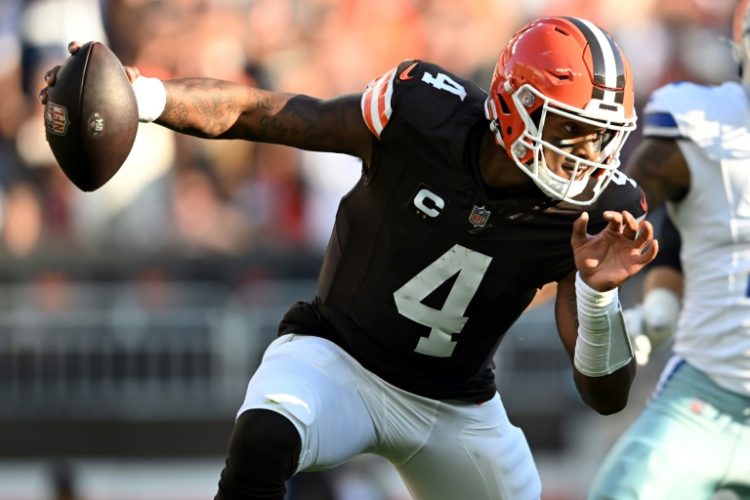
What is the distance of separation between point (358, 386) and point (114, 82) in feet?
3.55

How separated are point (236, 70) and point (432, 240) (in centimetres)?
565

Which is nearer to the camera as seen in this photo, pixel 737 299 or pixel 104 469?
pixel 737 299

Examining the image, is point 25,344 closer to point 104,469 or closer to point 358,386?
point 104,469

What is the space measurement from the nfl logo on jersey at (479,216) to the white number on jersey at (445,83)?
1.20 ft

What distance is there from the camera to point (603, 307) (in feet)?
12.3

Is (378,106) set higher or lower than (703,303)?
higher

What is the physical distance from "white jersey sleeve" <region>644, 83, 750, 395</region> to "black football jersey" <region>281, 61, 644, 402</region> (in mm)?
454

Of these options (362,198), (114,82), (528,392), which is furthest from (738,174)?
(528,392)

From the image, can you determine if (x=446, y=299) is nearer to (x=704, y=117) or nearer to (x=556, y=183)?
(x=556, y=183)

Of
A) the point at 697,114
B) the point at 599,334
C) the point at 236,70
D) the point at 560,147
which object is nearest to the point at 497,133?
the point at 560,147

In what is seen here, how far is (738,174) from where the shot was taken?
439cm

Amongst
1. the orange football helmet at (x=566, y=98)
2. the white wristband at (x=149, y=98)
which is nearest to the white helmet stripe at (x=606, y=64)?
the orange football helmet at (x=566, y=98)

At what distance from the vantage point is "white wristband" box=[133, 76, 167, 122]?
379 centimetres

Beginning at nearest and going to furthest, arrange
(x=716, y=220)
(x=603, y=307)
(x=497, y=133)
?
(x=603, y=307) → (x=497, y=133) → (x=716, y=220)
